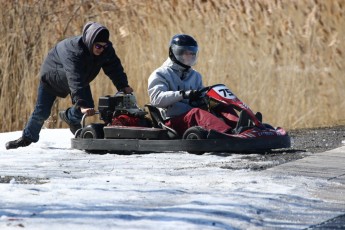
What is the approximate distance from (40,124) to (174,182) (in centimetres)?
435

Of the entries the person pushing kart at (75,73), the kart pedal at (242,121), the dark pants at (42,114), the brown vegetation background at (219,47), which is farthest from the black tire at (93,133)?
the brown vegetation background at (219,47)

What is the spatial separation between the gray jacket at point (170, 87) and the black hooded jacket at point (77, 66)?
676mm

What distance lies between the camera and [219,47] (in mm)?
16391

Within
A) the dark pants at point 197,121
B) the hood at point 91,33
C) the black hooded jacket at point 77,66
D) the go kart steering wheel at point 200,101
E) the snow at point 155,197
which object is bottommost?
the snow at point 155,197

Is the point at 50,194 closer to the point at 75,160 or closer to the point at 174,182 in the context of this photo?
the point at 174,182

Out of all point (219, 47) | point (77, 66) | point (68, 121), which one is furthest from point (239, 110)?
point (219, 47)

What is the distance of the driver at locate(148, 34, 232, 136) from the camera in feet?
38.0

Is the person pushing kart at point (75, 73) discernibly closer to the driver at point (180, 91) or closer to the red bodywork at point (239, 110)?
the driver at point (180, 91)

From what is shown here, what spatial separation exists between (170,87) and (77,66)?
1034 mm

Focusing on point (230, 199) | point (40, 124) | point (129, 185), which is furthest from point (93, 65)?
point (230, 199)

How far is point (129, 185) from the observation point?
27.1 feet

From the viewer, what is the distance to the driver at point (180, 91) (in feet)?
38.0

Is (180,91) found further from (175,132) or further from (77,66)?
(77,66)

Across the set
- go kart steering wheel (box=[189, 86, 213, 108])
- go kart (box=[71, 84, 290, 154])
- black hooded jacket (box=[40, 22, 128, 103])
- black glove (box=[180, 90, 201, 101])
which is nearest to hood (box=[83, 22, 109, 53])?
black hooded jacket (box=[40, 22, 128, 103])
